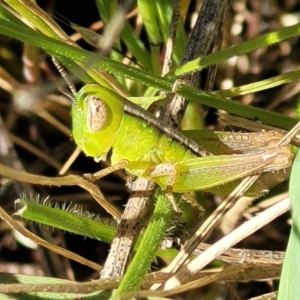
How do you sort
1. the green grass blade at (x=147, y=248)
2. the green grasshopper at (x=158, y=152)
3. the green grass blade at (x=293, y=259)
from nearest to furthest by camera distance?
the green grass blade at (x=293, y=259) → the green grass blade at (x=147, y=248) → the green grasshopper at (x=158, y=152)

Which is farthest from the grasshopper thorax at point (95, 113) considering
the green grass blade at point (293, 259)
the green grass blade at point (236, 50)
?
the green grass blade at point (293, 259)

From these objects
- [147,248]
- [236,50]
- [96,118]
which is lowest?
[147,248]

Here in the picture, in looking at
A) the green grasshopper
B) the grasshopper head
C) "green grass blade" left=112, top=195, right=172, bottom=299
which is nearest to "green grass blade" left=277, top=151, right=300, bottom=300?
the green grasshopper

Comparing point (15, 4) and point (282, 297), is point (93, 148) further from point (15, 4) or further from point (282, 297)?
point (282, 297)

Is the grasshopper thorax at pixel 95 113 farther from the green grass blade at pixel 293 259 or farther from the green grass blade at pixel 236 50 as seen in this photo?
the green grass blade at pixel 293 259

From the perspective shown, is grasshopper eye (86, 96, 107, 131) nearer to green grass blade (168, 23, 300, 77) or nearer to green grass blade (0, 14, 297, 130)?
green grass blade (0, 14, 297, 130)

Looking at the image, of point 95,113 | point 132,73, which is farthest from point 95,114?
point 132,73

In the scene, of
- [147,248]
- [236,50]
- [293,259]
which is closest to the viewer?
[293,259]

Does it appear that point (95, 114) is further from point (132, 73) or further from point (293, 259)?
point (293, 259)
